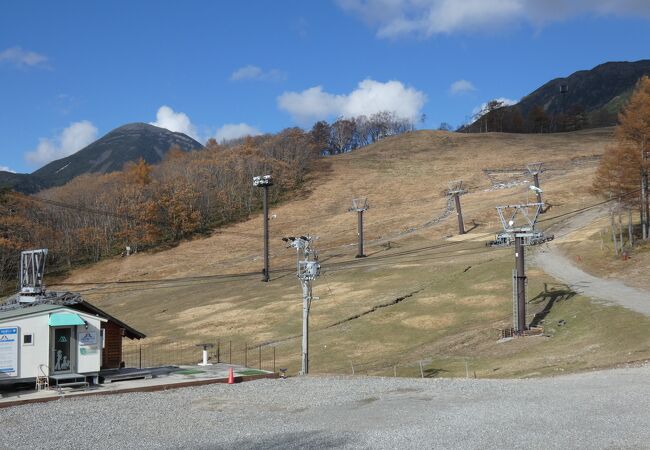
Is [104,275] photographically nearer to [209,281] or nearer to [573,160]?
[209,281]

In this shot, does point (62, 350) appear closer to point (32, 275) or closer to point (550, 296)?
point (32, 275)

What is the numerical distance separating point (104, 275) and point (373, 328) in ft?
214

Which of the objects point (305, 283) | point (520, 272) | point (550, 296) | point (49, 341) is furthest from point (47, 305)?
point (550, 296)

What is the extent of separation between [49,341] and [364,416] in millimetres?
13439

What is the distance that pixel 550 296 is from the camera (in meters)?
40.6

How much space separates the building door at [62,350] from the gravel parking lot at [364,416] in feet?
9.17

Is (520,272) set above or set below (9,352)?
above

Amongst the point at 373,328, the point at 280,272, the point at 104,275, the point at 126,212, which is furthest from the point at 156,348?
the point at 126,212

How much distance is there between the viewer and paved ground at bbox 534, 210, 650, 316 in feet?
117

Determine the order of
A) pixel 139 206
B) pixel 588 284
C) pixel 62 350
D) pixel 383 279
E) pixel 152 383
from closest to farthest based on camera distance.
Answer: pixel 62 350
pixel 152 383
pixel 588 284
pixel 383 279
pixel 139 206

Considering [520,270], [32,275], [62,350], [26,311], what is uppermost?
[32,275]

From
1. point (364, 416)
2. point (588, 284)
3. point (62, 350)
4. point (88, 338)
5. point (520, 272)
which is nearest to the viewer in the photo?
point (364, 416)

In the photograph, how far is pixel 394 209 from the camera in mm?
105812

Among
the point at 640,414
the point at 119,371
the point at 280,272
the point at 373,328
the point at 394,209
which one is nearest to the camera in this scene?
the point at 640,414
